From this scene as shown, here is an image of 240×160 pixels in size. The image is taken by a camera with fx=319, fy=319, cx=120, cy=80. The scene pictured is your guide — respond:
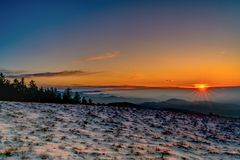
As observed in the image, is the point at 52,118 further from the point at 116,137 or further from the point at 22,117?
the point at 116,137

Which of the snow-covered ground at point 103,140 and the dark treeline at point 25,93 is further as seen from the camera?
the dark treeline at point 25,93

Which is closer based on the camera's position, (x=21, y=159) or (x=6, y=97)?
(x=21, y=159)

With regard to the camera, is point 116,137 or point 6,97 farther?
point 6,97

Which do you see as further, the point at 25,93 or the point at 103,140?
the point at 25,93

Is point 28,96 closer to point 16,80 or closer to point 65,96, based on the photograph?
point 16,80

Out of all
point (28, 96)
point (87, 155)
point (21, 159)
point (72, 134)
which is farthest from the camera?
point (28, 96)

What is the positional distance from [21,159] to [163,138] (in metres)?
13.0

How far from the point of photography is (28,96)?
14050 cm

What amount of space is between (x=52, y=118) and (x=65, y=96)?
98071 mm

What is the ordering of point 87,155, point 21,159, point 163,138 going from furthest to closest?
point 163,138 → point 87,155 → point 21,159

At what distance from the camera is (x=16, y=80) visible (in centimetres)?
14475

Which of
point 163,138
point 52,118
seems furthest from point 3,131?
point 163,138

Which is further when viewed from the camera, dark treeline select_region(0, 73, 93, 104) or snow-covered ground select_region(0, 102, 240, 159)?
dark treeline select_region(0, 73, 93, 104)

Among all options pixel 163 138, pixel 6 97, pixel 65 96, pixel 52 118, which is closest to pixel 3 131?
pixel 52 118
